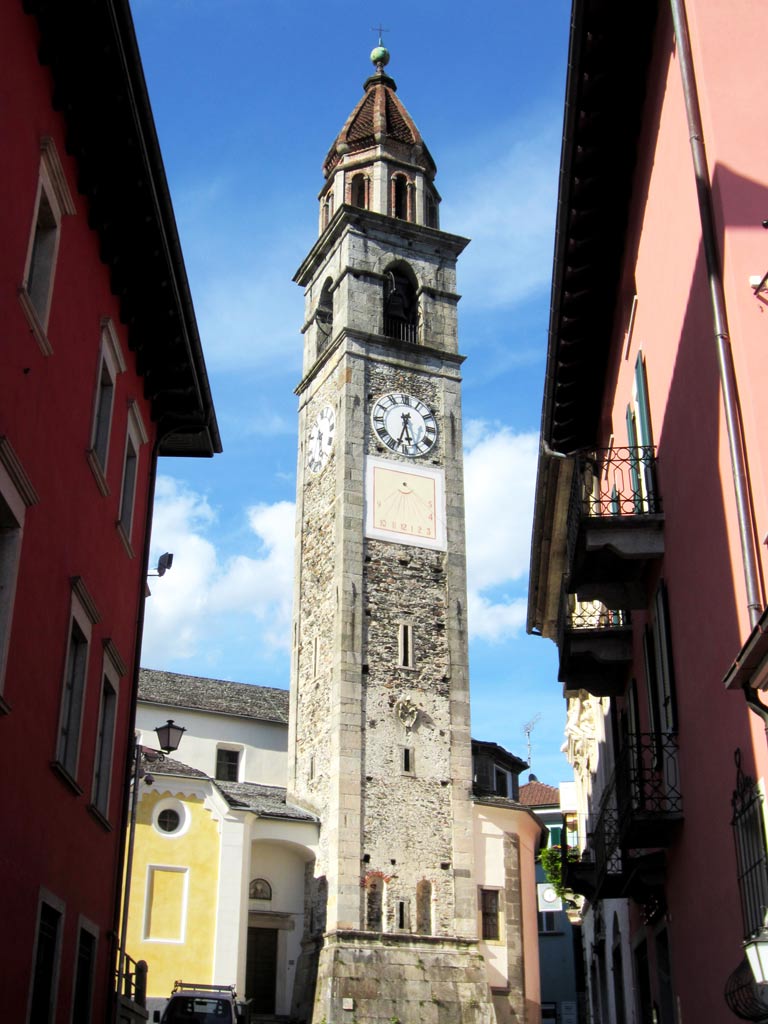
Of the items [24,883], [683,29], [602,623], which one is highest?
[683,29]

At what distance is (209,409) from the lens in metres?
15.5

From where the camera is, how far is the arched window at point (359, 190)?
43094mm

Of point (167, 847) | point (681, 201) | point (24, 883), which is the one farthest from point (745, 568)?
point (167, 847)

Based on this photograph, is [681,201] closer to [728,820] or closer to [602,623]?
[728,820]

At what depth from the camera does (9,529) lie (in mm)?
9000

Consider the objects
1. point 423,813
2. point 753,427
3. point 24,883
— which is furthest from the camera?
point 423,813

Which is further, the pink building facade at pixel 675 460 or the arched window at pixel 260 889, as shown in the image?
the arched window at pixel 260 889

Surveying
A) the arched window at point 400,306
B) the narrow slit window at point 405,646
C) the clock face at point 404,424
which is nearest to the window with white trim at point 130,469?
the narrow slit window at point 405,646

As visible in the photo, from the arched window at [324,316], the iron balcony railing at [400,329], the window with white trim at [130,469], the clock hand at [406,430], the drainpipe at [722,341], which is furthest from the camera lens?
the arched window at [324,316]

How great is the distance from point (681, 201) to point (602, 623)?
666cm

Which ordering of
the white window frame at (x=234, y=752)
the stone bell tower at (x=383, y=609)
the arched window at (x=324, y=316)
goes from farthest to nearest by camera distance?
the arched window at (x=324, y=316) → the white window frame at (x=234, y=752) → the stone bell tower at (x=383, y=609)

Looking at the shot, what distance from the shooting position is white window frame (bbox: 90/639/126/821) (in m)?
12.4

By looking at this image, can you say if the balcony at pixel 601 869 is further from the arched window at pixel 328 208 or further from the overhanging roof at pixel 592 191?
the arched window at pixel 328 208

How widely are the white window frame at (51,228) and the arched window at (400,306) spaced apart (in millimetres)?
30107
